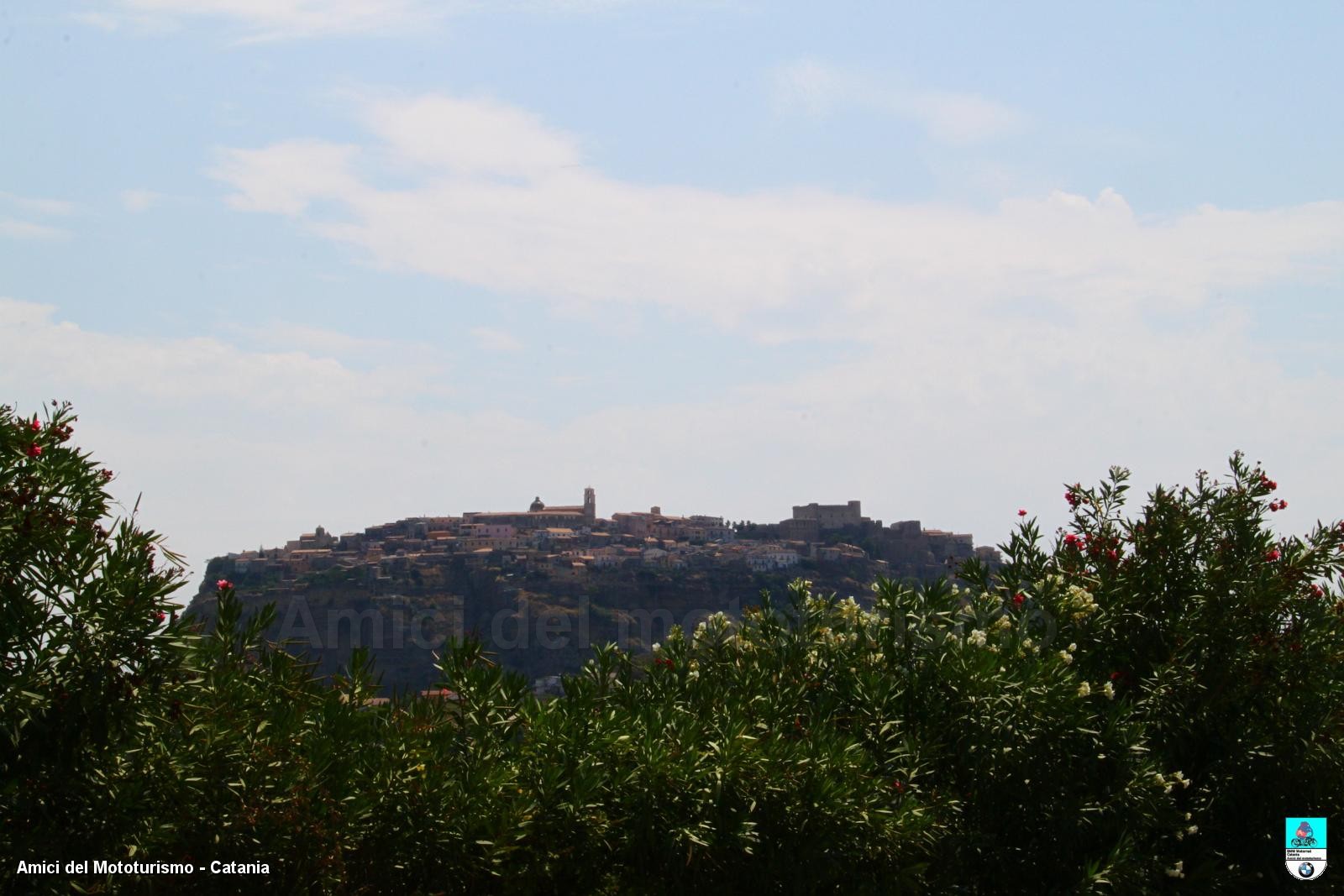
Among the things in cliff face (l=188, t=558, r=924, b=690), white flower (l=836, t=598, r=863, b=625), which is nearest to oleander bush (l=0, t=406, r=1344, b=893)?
white flower (l=836, t=598, r=863, b=625)

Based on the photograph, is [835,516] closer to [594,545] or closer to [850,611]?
[594,545]

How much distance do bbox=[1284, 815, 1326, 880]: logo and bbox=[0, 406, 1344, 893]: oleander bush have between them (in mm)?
82

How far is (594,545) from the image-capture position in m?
143

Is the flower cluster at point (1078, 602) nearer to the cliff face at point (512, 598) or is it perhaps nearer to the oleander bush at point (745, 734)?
the oleander bush at point (745, 734)

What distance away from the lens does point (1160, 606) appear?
1030cm

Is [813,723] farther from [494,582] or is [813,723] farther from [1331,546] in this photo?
[494,582]

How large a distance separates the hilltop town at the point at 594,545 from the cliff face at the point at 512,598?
6.30ft

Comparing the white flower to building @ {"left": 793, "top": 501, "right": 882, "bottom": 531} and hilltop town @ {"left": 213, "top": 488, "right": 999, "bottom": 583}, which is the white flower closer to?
hilltop town @ {"left": 213, "top": 488, "right": 999, "bottom": 583}

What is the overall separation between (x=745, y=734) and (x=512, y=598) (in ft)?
368

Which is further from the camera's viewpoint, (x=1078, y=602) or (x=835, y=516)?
(x=835, y=516)

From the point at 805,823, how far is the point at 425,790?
2.24 meters

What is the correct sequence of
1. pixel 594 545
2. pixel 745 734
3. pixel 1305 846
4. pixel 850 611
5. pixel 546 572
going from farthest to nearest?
pixel 594 545
pixel 546 572
pixel 850 611
pixel 1305 846
pixel 745 734

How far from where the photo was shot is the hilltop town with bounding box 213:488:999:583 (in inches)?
5015

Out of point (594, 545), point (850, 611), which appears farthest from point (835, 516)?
point (850, 611)
